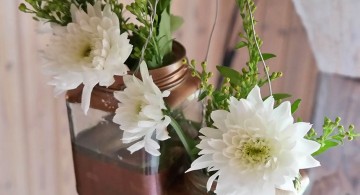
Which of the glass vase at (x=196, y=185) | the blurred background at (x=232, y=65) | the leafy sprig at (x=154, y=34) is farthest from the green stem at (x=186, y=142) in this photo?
the blurred background at (x=232, y=65)

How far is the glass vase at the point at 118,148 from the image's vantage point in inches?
34.6

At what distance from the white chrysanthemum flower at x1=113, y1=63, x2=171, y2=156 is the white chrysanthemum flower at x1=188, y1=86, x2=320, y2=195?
92mm

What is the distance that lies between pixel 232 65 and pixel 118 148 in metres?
1.22

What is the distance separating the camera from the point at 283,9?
188cm

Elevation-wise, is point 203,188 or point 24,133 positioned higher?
point 203,188

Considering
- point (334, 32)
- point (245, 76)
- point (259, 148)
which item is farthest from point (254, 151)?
point (334, 32)

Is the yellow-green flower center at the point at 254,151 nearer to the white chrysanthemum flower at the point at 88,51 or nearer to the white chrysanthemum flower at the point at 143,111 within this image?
the white chrysanthemum flower at the point at 143,111

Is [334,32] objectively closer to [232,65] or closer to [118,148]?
[232,65]

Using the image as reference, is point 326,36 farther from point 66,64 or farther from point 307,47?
point 66,64

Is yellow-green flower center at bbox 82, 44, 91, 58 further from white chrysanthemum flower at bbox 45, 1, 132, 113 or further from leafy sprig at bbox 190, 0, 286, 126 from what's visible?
leafy sprig at bbox 190, 0, 286, 126

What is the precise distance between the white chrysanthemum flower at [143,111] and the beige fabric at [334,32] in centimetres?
105

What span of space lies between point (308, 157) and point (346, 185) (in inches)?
48.4

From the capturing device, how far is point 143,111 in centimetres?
75

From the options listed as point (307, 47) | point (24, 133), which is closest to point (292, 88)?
point (307, 47)
